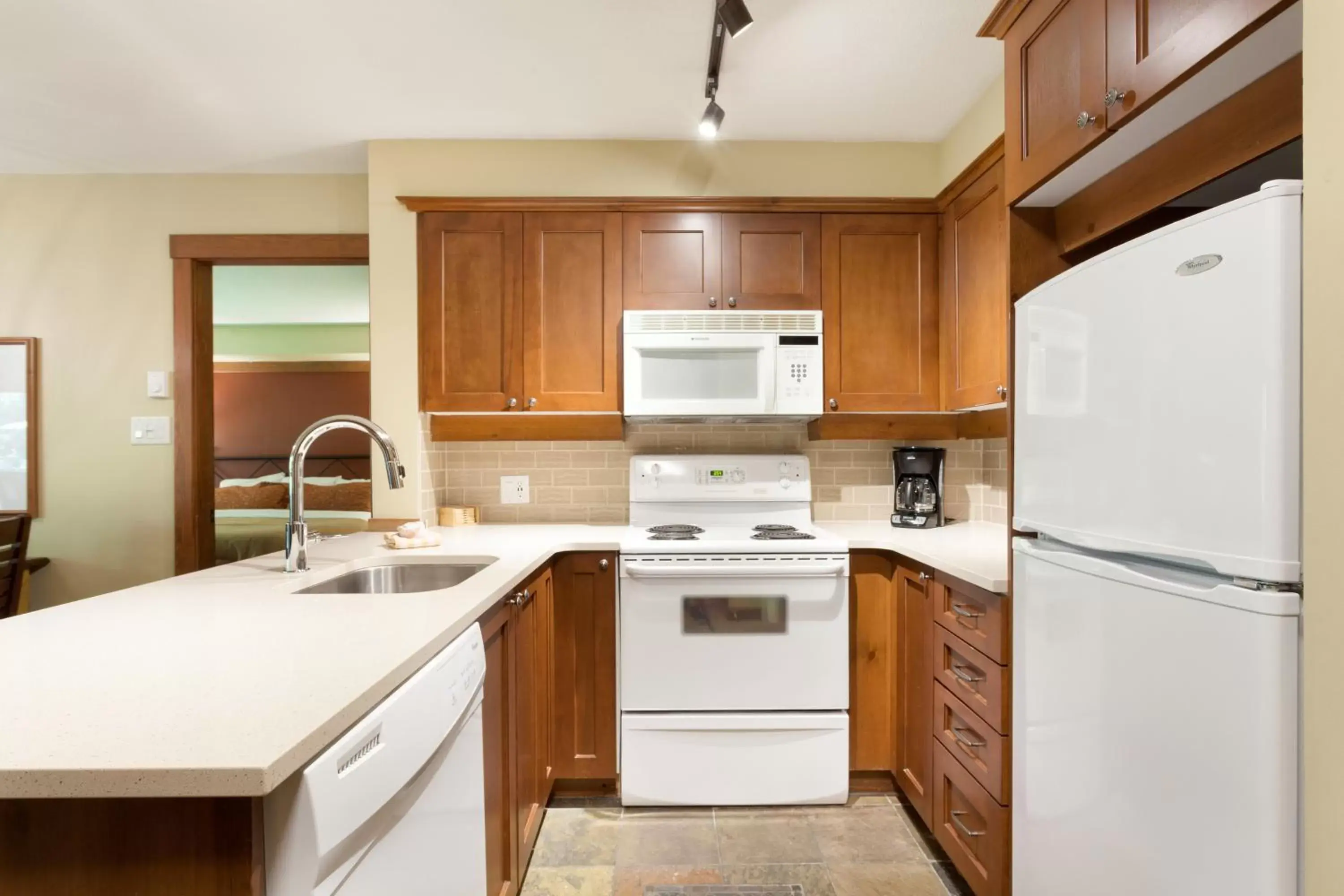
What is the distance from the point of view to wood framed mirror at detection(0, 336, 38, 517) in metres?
2.84

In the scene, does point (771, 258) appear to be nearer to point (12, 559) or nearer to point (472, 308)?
point (472, 308)

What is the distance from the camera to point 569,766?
220cm

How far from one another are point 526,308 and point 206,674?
1822 millimetres

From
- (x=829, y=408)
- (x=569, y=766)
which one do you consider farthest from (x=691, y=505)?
(x=569, y=766)

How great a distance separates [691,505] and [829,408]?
679mm

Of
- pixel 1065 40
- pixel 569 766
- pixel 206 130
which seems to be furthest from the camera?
pixel 206 130

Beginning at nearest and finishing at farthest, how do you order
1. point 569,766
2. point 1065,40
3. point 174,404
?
point 1065,40, point 569,766, point 174,404

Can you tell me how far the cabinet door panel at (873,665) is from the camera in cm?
221

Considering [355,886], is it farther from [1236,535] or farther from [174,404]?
[174,404]

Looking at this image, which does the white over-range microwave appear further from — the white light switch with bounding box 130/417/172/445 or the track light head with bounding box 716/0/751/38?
the white light switch with bounding box 130/417/172/445

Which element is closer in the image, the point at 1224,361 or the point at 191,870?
the point at 191,870

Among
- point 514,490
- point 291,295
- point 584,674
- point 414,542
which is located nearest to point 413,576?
point 414,542

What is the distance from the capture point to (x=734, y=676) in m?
2.14

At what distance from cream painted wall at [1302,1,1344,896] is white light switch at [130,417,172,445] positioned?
368 cm
